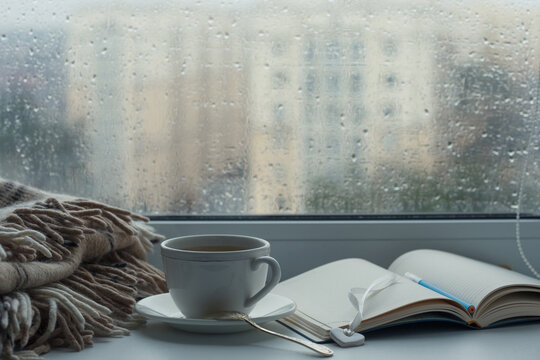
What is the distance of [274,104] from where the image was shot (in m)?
1.04

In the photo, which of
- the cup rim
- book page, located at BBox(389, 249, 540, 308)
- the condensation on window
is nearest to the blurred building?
the condensation on window

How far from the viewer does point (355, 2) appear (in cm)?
105

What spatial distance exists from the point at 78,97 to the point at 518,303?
745 millimetres

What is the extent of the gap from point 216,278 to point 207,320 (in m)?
0.05

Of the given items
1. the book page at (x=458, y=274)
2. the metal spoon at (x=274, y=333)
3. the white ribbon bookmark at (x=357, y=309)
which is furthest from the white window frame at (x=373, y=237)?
the metal spoon at (x=274, y=333)

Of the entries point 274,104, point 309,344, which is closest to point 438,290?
point 309,344

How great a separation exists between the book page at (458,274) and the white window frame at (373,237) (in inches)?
2.6

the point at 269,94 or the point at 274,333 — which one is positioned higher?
the point at 269,94

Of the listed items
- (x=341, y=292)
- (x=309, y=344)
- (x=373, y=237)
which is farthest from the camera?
(x=373, y=237)

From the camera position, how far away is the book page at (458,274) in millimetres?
729

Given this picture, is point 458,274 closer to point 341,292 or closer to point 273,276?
point 341,292

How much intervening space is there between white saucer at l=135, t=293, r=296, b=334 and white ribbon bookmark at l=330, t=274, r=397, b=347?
0.21 ft

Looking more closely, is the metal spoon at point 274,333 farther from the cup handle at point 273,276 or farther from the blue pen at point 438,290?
the blue pen at point 438,290

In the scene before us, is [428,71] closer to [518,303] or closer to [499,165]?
[499,165]
